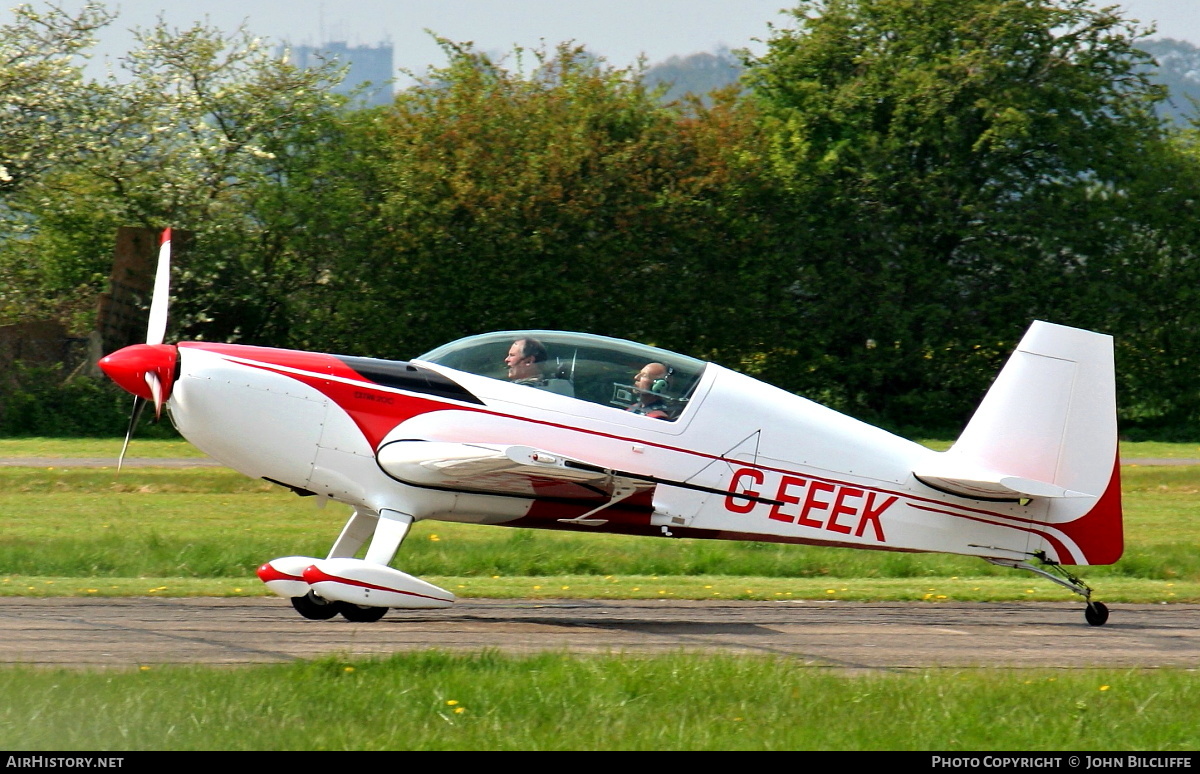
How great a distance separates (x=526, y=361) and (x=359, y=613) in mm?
2239

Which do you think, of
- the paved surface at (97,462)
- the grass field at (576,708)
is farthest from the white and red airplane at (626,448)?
the paved surface at (97,462)

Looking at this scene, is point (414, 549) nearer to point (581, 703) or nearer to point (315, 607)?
point (315, 607)

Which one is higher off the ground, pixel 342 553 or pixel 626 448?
pixel 626 448

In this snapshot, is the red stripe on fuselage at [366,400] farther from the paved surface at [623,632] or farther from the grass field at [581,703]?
the grass field at [581,703]

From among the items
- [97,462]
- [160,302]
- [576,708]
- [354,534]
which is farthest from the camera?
[97,462]

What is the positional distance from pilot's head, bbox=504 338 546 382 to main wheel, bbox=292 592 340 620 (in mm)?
2153

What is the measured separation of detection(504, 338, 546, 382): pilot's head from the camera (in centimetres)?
886

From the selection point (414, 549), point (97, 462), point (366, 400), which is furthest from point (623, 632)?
point (97, 462)

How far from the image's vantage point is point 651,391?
8.90 meters

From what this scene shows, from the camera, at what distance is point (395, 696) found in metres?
6.07

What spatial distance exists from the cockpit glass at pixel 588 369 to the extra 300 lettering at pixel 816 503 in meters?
0.77

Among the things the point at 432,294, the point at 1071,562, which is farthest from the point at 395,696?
the point at 432,294

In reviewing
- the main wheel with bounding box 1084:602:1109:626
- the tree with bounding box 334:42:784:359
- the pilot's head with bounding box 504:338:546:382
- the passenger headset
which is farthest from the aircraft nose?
the tree with bounding box 334:42:784:359

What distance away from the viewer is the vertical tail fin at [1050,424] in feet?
30.3
